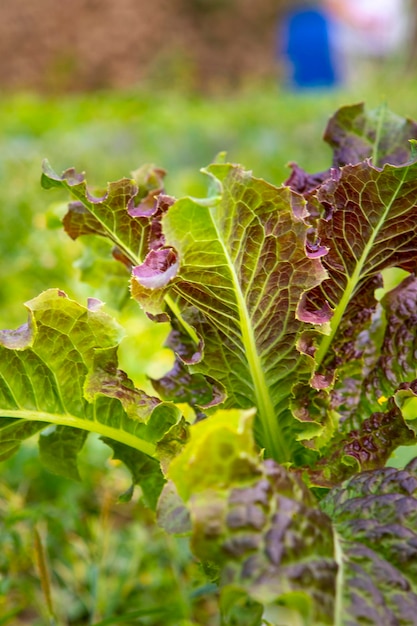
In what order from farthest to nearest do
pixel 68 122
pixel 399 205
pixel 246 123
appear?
pixel 68 122, pixel 246 123, pixel 399 205

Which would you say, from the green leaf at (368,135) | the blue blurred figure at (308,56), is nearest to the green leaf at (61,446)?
the green leaf at (368,135)

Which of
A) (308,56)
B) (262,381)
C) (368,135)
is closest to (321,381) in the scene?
(262,381)

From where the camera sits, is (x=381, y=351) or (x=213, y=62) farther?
(x=213, y=62)

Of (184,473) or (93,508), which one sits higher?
(93,508)

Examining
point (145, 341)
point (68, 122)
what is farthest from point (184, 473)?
point (68, 122)

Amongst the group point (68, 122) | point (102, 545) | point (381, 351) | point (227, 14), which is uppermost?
point (227, 14)

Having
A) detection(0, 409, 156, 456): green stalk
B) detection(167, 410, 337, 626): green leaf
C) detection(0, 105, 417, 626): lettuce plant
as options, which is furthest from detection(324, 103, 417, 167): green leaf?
detection(167, 410, 337, 626): green leaf

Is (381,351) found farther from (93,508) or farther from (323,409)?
(93,508)
